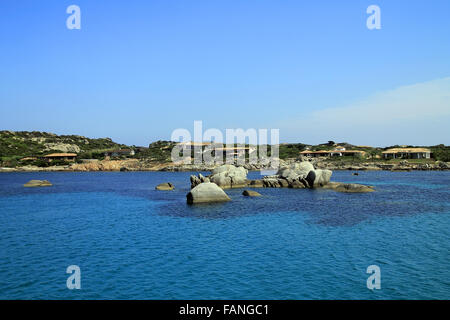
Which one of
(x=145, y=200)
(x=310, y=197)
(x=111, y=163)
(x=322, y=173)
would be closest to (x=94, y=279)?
(x=145, y=200)

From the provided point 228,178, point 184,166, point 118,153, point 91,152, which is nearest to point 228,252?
point 228,178

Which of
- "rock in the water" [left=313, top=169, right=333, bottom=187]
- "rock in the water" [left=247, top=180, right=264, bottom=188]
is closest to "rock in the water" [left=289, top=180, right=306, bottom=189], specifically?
"rock in the water" [left=313, top=169, right=333, bottom=187]

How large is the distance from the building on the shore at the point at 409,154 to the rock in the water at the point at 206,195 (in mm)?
120105

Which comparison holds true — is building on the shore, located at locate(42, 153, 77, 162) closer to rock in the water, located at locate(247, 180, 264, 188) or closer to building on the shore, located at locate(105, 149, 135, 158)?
building on the shore, located at locate(105, 149, 135, 158)

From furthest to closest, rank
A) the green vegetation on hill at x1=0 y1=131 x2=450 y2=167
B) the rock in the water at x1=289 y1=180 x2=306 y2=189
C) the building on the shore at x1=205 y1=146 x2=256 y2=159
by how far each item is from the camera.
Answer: the building on the shore at x1=205 y1=146 x2=256 y2=159
the green vegetation on hill at x1=0 y1=131 x2=450 y2=167
the rock in the water at x1=289 y1=180 x2=306 y2=189

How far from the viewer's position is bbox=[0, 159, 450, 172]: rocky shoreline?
121 metres

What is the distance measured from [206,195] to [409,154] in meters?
126

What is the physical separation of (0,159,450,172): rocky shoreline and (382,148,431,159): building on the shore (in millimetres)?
12124

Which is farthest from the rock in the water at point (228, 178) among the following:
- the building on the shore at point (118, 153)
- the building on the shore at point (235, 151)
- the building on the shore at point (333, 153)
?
the building on the shore at point (118, 153)

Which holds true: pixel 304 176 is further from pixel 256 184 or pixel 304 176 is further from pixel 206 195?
pixel 206 195

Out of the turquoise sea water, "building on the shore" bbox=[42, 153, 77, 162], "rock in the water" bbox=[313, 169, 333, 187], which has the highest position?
"building on the shore" bbox=[42, 153, 77, 162]

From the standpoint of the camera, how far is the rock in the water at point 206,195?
4294 centimetres
